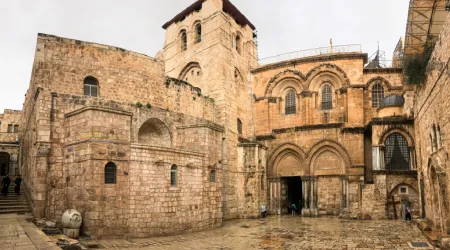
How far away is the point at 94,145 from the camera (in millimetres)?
12766

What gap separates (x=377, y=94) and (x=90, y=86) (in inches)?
678

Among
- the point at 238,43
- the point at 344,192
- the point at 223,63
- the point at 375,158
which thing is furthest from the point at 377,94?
the point at 223,63

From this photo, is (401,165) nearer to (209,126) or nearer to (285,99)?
(285,99)

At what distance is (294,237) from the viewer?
14.4 m

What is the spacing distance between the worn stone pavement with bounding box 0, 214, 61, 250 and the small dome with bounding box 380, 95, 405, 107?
1880cm

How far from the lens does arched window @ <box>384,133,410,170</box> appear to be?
2058 centimetres

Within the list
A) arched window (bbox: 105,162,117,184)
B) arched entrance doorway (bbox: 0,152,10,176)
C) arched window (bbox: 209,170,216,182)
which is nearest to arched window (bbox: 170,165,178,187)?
arched window (bbox: 209,170,216,182)

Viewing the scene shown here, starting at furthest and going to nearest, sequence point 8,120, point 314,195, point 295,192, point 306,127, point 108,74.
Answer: point 8,120 < point 295,192 < point 306,127 < point 314,195 < point 108,74

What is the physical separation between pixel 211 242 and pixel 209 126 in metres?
5.86

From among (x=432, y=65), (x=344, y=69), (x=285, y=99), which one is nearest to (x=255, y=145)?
(x=285, y=99)

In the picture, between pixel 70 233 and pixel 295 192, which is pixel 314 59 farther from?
pixel 70 233

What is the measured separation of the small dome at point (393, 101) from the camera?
2097 cm

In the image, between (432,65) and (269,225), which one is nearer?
(432,65)

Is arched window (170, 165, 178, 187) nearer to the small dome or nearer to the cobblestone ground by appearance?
the cobblestone ground
